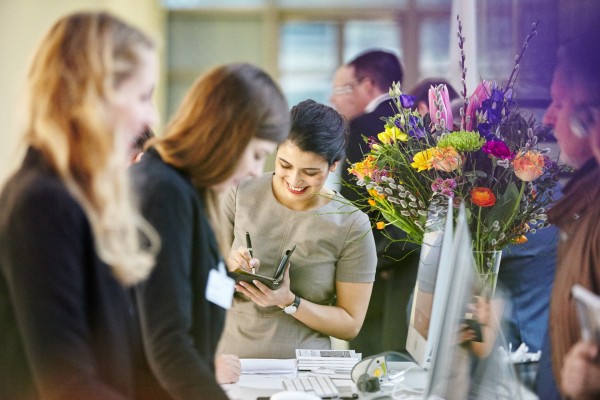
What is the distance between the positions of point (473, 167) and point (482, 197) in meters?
0.09

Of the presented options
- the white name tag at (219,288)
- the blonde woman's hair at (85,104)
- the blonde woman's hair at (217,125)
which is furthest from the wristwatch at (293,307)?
the blonde woman's hair at (85,104)

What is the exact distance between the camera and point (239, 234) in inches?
95.7

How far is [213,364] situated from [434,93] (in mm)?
993

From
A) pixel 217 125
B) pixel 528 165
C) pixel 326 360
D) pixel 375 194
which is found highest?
pixel 217 125

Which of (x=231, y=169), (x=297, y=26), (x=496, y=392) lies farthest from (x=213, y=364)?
(x=297, y=26)

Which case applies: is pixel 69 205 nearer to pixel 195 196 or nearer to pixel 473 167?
pixel 195 196

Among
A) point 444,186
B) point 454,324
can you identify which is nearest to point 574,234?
point 444,186

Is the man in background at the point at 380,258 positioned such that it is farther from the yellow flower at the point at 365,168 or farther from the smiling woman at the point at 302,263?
the yellow flower at the point at 365,168

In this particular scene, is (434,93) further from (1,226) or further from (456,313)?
(1,226)

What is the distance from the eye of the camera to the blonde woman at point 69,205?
1.32m

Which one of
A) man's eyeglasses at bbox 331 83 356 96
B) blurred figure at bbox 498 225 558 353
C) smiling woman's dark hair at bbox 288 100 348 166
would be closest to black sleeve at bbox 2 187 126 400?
smiling woman's dark hair at bbox 288 100 348 166

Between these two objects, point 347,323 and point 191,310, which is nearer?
point 191,310

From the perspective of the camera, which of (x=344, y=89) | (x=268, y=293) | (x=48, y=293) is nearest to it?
(x=48, y=293)

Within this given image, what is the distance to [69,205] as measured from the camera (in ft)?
4.39
